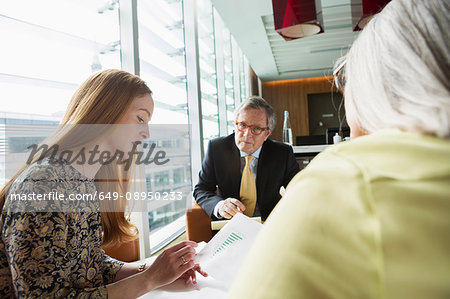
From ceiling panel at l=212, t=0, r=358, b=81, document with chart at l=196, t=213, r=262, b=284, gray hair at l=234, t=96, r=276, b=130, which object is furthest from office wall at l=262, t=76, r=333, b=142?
document with chart at l=196, t=213, r=262, b=284

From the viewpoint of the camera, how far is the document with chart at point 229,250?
1024 mm

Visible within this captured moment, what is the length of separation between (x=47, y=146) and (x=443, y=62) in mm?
1204

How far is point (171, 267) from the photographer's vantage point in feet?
3.38

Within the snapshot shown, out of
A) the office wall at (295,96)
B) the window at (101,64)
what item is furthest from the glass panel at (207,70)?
the office wall at (295,96)

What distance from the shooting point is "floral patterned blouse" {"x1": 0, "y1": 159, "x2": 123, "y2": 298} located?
83 cm

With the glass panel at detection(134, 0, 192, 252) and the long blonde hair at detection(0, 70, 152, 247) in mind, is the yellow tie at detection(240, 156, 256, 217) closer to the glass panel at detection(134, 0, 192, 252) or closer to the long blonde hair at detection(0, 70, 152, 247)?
the glass panel at detection(134, 0, 192, 252)

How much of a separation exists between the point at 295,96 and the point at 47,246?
446 inches

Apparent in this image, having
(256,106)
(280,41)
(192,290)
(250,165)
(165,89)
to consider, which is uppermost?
(280,41)

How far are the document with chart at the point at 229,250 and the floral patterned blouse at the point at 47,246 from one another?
37 centimetres

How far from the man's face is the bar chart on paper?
55.8 inches

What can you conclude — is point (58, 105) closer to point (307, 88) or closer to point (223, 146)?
point (223, 146)

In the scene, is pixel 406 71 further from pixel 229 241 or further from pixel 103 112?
pixel 103 112

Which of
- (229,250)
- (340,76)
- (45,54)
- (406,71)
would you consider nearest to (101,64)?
A: (45,54)

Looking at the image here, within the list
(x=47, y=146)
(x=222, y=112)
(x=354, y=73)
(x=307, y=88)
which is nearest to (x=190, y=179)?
(x=222, y=112)
